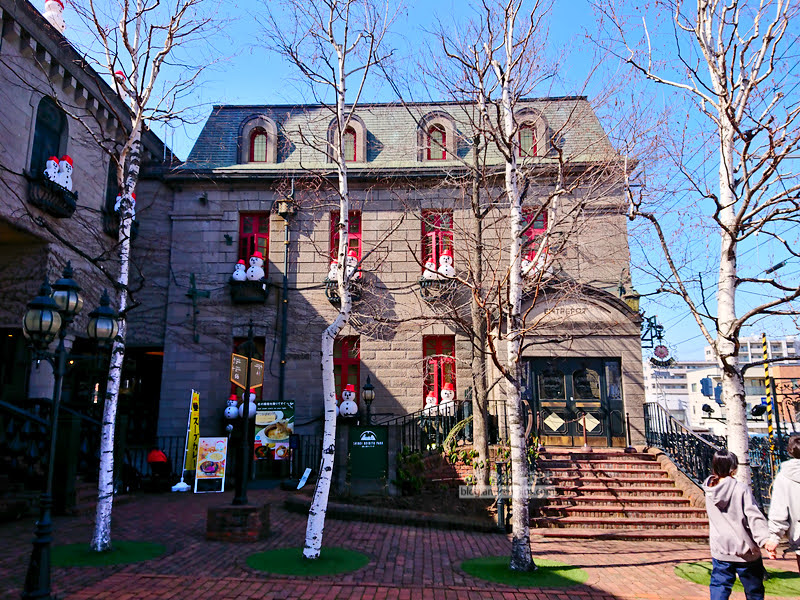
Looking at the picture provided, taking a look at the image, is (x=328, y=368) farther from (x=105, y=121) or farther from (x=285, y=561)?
(x=105, y=121)

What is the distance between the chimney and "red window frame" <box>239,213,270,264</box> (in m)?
7.19

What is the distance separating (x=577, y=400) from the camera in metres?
17.2

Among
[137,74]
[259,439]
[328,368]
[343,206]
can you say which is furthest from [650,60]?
[259,439]

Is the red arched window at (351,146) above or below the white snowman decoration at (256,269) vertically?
above

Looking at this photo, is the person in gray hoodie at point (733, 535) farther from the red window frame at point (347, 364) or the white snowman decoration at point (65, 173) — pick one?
the white snowman decoration at point (65, 173)

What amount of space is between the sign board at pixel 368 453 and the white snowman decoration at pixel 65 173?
1008 cm

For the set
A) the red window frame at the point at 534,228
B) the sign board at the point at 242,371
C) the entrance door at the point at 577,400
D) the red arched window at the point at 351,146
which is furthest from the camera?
the red arched window at the point at 351,146

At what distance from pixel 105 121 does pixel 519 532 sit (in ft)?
56.6

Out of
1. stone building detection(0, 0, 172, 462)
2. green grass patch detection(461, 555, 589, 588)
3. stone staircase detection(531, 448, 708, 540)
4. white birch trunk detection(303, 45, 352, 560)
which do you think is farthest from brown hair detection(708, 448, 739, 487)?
stone building detection(0, 0, 172, 462)

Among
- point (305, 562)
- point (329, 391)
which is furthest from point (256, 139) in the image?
point (305, 562)

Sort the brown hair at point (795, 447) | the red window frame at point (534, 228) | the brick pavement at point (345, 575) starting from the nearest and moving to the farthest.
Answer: the brown hair at point (795, 447) → the brick pavement at point (345, 575) → the red window frame at point (534, 228)

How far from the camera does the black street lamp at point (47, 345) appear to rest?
6.62m

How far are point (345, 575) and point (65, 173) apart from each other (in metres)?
13.2

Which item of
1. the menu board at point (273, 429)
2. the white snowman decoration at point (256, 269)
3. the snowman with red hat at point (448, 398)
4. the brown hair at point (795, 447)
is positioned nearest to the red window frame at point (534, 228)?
the brown hair at point (795, 447)
